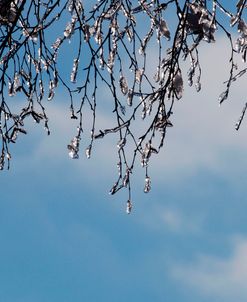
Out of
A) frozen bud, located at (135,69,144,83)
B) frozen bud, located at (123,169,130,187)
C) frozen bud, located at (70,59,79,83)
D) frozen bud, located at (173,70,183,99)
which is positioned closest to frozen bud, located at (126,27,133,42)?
frozen bud, located at (135,69,144,83)

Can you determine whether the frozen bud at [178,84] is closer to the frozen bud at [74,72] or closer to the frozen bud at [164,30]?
the frozen bud at [164,30]

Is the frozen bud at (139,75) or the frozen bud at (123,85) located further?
the frozen bud at (139,75)

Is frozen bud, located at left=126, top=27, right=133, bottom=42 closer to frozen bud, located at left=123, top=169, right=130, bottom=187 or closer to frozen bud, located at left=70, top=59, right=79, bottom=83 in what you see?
frozen bud, located at left=70, top=59, right=79, bottom=83

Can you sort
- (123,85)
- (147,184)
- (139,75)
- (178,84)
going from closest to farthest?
(178,84) → (147,184) → (123,85) → (139,75)

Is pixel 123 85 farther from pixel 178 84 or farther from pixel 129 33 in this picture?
pixel 178 84

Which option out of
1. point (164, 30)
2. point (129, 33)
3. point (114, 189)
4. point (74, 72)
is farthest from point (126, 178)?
→ point (129, 33)

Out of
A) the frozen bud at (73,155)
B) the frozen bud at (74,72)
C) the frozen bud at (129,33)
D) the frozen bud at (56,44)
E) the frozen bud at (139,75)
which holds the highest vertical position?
the frozen bud at (129,33)

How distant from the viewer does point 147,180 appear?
11.4 feet

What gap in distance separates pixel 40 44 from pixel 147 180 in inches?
41.4

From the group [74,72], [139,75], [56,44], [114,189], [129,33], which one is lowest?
[114,189]

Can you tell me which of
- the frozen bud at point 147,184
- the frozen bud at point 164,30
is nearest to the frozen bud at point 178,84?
the frozen bud at point 164,30

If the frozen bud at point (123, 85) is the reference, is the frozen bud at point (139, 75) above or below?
above

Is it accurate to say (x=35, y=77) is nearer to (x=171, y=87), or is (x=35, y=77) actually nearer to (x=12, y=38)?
(x=12, y=38)

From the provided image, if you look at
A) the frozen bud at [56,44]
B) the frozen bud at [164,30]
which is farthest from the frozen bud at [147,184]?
the frozen bud at [56,44]
